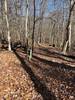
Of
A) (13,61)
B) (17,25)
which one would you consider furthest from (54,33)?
(13,61)

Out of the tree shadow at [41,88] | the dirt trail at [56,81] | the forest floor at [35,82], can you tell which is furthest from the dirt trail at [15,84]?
the dirt trail at [56,81]

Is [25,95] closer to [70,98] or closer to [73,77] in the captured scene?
[70,98]

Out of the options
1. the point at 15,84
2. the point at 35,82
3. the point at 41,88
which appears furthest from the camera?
the point at 35,82

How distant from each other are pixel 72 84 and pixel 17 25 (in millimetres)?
32600

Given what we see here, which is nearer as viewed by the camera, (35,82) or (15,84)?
(15,84)

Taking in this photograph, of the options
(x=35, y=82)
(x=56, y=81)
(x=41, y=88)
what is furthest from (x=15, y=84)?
(x=56, y=81)

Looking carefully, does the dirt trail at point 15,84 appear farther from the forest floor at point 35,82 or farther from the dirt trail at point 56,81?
the dirt trail at point 56,81

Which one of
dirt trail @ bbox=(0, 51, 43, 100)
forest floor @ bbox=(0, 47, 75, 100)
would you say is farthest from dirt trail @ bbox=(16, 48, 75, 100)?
dirt trail @ bbox=(0, 51, 43, 100)

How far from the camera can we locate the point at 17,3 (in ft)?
114

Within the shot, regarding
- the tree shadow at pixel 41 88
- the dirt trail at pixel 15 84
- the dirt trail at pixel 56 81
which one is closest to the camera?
the tree shadow at pixel 41 88

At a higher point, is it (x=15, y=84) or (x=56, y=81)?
(x=56, y=81)

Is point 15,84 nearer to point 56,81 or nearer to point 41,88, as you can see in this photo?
point 41,88

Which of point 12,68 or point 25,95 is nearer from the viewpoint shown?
point 25,95

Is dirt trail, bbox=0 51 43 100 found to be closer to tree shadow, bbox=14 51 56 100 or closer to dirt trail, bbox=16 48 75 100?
tree shadow, bbox=14 51 56 100
